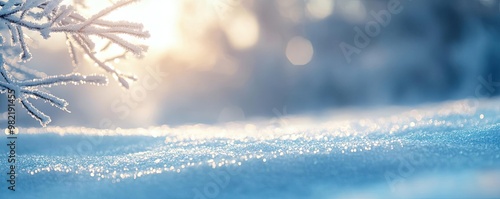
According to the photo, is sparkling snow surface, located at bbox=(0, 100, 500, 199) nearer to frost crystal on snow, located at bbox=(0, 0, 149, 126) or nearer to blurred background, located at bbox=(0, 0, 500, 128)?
frost crystal on snow, located at bbox=(0, 0, 149, 126)

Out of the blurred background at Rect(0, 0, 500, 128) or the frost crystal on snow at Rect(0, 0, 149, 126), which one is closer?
the frost crystal on snow at Rect(0, 0, 149, 126)

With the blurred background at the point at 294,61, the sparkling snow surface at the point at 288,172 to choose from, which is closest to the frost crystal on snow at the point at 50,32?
the sparkling snow surface at the point at 288,172

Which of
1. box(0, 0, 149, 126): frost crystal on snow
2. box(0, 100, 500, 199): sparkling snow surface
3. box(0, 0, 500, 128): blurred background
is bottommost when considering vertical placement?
box(0, 100, 500, 199): sparkling snow surface

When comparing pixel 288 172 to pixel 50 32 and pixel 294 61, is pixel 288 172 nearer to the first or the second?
pixel 50 32

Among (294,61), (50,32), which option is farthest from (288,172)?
(294,61)

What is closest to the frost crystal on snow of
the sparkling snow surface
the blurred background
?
the sparkling snow surface

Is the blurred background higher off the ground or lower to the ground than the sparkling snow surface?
higher

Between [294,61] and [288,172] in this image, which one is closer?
[288,172]

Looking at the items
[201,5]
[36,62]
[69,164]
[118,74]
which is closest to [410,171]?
[69,164]
